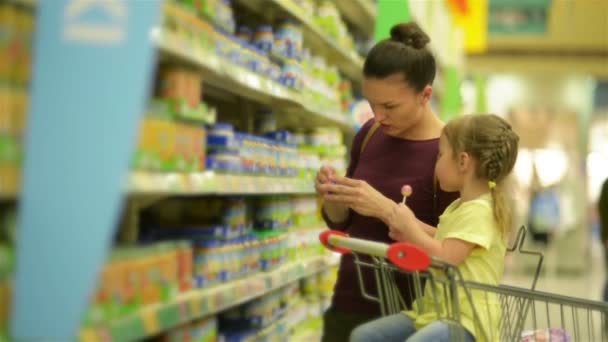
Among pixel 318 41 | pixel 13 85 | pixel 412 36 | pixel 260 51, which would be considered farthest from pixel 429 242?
pixel 318 41

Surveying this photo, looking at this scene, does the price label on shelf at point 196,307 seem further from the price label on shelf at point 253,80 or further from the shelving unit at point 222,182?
the price label on shelf at point 253,80

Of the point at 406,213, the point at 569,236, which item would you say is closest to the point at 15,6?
the point at 406,213

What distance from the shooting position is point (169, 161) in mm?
2082

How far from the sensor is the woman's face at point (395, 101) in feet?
8.30

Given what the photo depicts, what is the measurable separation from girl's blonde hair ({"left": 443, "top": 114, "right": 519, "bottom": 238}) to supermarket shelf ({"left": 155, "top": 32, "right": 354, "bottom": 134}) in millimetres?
759

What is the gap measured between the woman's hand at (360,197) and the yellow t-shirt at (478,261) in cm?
18

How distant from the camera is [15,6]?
5.65 feet

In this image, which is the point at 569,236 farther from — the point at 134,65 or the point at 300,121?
the point at 134,65

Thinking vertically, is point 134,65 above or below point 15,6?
below

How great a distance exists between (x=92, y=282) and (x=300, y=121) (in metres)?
2.94

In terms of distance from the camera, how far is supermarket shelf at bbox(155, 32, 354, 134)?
207 cm

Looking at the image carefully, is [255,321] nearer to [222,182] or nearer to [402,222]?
[222,182]

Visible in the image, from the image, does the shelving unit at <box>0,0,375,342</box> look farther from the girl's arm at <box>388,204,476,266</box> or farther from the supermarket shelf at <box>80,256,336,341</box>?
the girl's arm at <box>388,204,476,266</box>

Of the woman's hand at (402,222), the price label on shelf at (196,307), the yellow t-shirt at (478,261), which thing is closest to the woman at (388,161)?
the woman's hand at (402,222)
